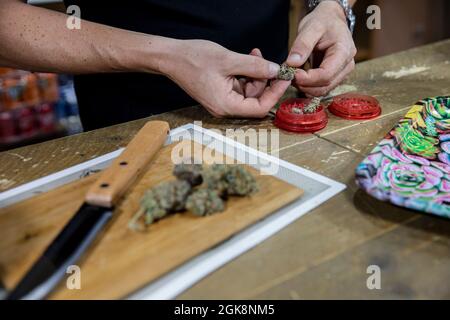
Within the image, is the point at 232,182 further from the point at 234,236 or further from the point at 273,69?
the point at 273,69

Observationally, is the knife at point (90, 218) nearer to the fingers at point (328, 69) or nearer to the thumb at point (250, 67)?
the thumb at point (250, 67)

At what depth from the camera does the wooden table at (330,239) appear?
61 cm

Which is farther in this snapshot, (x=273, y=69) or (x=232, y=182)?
(x=273, y=69)

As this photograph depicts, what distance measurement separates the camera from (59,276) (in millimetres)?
599

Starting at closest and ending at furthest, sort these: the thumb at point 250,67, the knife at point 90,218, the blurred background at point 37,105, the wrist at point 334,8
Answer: the knife at point 90,218
the thumb at point 250,67
the wrist at point 334,8
the blurred background at point 37,105

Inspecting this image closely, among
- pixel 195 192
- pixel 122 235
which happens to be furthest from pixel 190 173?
pixel 122 235

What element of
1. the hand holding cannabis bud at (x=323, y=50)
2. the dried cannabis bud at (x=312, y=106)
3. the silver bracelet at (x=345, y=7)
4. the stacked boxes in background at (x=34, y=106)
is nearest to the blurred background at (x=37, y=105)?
the stacked boxes in background at (x=34, y=106)

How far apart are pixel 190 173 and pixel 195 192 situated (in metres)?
0.05

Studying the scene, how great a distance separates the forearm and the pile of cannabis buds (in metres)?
0.36

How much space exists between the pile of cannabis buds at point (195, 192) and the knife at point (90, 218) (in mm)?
55

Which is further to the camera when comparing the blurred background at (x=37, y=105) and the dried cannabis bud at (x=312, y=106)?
the blurred background at (x=37, y=105)

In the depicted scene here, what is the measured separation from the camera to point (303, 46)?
1114 mm
